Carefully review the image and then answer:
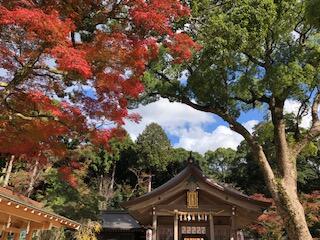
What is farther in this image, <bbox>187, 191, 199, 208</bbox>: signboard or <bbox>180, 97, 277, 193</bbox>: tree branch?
<bbox>187, 191, 199, 208</bbox>: signboard

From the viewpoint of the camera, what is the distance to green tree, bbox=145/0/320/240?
1147cm

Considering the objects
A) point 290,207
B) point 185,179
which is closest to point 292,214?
point 290,207

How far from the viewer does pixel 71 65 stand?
7574 millimetres

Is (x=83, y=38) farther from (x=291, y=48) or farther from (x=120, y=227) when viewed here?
(x=120, y=227)

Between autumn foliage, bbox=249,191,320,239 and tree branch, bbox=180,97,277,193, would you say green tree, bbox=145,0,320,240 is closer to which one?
tree branch, bbox=180,97,277,193

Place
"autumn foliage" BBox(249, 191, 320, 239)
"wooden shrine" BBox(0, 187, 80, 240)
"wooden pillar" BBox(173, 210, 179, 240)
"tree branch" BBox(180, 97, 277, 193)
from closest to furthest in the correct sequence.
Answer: "wooden shrine" BBox(0, 187, 80, 240) < "tree branch" BBox(180, 97, 277, 193) < "wooden pillar" BBox(173, 210, 179, 240) < "autumn foliage" BBox(249, 191, 320, 239)

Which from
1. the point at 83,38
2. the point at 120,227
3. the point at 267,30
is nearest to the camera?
the point at 83,38

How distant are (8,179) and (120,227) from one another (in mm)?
9823

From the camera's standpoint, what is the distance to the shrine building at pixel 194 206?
44.2 feet

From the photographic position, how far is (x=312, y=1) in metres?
7.88

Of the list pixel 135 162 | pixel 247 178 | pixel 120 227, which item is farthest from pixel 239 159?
pixel 120 227

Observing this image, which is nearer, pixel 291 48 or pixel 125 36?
pixel 125 36

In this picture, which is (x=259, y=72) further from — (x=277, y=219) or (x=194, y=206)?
(x=277, y=219)

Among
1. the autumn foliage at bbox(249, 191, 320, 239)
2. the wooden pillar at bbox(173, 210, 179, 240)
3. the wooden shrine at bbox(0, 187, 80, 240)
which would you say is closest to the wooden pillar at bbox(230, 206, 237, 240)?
the wooden pillar at bbox(173, 210, 179, 240)
